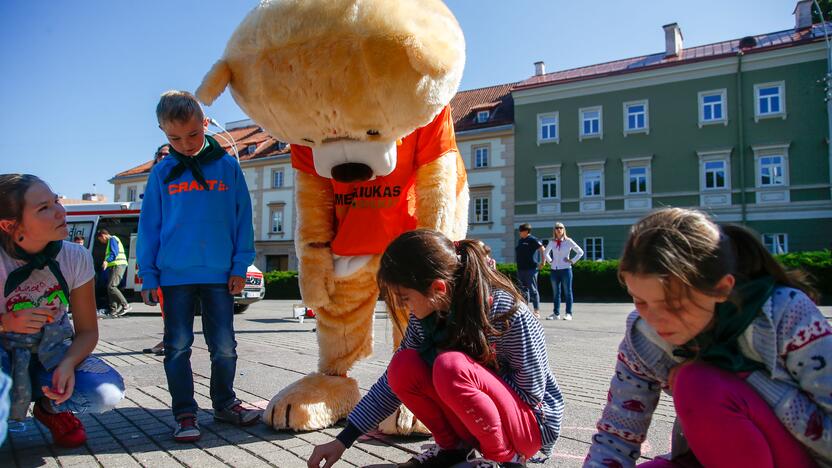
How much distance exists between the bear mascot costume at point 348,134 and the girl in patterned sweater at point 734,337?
1.31 meters

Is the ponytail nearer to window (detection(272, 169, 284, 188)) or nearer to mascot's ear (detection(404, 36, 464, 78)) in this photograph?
mascot's ear (detection(404, 36, 464, 78))

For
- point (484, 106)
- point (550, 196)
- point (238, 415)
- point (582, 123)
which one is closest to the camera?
point (238, 415)

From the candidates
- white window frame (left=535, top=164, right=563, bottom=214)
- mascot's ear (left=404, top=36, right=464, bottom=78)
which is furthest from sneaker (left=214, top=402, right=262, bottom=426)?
white window frame (left=535, top=164, right=563, bottom=214)

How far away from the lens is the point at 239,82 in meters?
2.59

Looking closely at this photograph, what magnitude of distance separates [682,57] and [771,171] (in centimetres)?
662

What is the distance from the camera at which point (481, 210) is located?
29250mm

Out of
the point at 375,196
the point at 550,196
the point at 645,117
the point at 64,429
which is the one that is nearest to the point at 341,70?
the point at 375,196

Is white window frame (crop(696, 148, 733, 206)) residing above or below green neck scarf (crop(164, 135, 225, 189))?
above

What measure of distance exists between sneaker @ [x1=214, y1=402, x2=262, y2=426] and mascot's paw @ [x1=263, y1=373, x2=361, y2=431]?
111mm

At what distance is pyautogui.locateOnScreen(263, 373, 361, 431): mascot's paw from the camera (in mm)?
2668

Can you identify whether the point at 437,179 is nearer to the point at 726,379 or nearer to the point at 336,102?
the point at 336,102

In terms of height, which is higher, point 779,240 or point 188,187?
point 188,187

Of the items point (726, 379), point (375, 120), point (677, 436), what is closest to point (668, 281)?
point (726, 379)

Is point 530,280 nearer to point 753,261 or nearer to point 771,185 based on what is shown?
point 753,261
